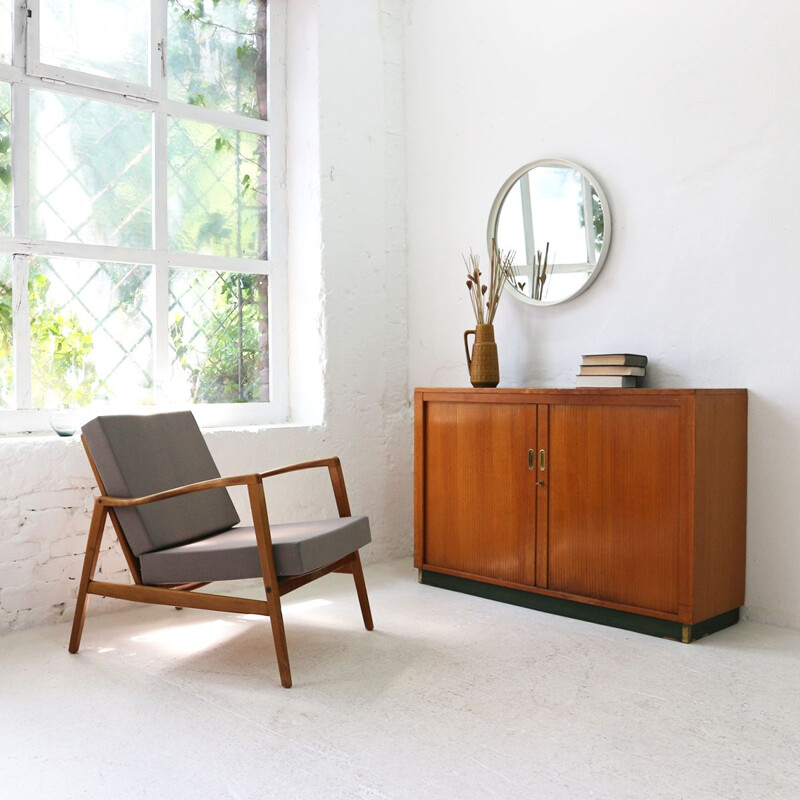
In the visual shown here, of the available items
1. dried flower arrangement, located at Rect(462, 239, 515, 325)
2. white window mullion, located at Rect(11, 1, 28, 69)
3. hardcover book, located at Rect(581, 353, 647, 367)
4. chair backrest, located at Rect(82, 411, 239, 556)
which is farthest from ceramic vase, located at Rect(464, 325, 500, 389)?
white window mullion, located at Rect(11, 1, 28, 69)

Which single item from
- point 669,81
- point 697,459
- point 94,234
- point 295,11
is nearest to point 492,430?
point 697,459

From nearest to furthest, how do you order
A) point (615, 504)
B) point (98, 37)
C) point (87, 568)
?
1. point (87, 568)
2. point (615, 504)
3. point (98, 37)

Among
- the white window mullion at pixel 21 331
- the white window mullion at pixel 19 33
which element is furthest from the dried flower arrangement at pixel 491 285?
the white window mullion at pixel 19 33

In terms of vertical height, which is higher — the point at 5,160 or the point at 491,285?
the point at 5,160

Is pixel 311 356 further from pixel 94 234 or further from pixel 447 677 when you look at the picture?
pixel 447 677

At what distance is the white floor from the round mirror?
1.46 meters

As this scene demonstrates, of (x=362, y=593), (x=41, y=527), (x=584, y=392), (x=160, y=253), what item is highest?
(x=160, y=253)

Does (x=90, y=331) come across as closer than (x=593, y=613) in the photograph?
No

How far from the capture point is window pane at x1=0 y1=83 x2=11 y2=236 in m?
3.38

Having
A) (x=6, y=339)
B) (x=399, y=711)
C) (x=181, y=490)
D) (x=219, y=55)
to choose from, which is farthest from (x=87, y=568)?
(x=219, y=55)

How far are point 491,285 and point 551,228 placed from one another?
1.26ft

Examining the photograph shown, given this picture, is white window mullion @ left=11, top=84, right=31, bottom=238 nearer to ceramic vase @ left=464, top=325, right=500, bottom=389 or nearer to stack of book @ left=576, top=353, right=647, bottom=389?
ceramic vase @ left=464, top=325, right=500, bottom=389

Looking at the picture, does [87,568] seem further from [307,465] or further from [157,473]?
[307,465]

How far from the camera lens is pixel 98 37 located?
3.67 metres
